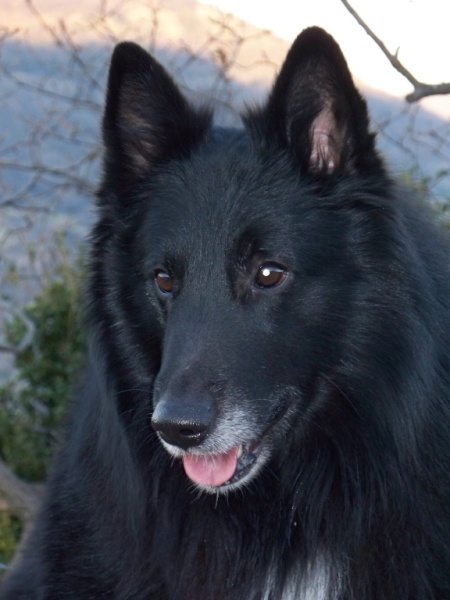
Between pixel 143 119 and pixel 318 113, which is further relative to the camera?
pixel 143 119

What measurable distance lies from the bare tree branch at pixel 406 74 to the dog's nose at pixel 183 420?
1.61 metres

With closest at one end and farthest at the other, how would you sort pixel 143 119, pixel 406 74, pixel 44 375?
pixel 143 119
pixel 406 74
pixel 44 375

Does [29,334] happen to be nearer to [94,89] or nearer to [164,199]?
[94,89]

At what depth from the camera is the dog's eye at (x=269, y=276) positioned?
3.18m

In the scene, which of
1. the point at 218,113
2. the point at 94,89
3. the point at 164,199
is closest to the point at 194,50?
the point at 94,89

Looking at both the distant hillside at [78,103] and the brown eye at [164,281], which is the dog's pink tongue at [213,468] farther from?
the distant hillside at [78,103]

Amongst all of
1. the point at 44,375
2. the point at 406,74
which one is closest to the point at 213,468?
the point at 406,74

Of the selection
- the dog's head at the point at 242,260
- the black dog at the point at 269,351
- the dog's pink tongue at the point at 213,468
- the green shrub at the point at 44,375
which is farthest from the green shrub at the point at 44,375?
the dog's pink tongue at the point at 213,468

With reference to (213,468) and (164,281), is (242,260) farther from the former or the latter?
(213,468)

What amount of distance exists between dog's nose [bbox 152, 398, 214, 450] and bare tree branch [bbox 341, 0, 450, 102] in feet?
5.28

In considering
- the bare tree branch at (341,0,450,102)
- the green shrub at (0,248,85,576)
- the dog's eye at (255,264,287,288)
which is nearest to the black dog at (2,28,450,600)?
the dog's eye at (255,264,287,288)

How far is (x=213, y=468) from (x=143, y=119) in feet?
4.13

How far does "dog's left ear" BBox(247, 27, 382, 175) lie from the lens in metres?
3.09

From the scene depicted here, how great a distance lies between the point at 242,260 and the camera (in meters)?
3.19
